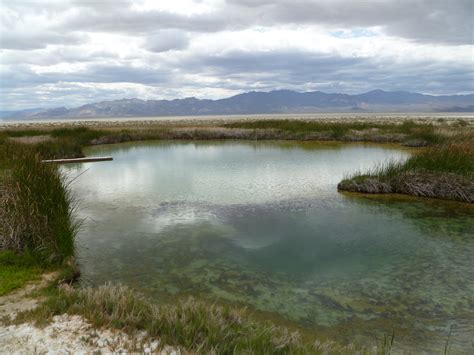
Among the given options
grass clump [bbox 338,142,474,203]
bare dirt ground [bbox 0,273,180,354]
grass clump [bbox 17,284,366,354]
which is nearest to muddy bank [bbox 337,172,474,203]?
grass clump [bbox 338,142,474,203]

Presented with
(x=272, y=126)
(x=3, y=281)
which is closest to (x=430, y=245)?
(x=3, y=281)

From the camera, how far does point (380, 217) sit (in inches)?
Result: 375

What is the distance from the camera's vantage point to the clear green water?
5.05 meters

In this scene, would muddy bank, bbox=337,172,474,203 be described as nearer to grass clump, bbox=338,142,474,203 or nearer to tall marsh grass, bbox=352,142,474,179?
grass clump, bbox=338,142,474,203

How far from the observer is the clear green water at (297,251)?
5.05m

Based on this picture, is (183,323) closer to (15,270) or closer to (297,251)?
(15,270)

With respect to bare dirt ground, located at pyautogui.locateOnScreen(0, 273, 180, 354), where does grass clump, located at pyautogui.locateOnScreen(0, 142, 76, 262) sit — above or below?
above

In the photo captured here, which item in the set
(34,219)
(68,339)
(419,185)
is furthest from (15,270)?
(419,185)

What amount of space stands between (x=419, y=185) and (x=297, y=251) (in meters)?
6.61

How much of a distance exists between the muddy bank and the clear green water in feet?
1.93

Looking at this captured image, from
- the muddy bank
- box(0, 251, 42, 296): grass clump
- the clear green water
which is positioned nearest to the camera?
the clear green water

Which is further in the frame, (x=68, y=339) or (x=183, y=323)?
(x=183, y=323)

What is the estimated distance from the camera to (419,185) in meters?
11.7

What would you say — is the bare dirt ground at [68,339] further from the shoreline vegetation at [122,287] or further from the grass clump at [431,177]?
the grass clump at [431,177]
